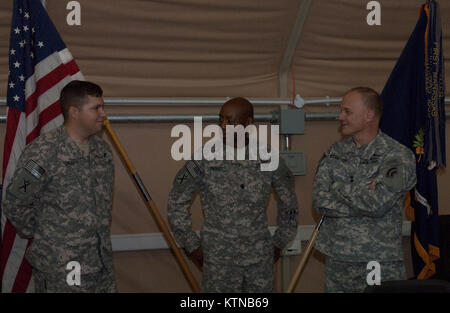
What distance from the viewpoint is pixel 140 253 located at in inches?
138

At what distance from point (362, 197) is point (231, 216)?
74 centimetres

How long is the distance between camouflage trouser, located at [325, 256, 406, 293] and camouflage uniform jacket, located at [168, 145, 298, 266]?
408 millimetres

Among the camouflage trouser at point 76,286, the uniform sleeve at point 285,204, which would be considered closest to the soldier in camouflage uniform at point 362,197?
the uniform sleeve at point 285,204

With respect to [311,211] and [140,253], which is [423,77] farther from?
[140,253]

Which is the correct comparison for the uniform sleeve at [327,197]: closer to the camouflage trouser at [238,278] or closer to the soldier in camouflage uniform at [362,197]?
the soldier in camouflage uniform at [362,197]

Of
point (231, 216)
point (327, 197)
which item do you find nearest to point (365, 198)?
point (327, 197)

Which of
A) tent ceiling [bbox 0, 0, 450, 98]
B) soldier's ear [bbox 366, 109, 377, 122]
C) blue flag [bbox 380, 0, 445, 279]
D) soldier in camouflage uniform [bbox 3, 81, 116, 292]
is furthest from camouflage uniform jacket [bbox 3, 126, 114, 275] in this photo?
blue flag [bbox 380, 0, 445, 279]

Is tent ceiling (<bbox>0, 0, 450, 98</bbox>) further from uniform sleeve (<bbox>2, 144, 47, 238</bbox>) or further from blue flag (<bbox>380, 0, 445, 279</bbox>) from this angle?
uniform sleeve (<bbox>2, 144, 47, 238</bbox>)

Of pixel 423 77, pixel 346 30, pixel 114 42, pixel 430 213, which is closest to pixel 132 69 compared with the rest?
pixel 114 42

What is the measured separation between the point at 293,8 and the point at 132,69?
3.88 ft

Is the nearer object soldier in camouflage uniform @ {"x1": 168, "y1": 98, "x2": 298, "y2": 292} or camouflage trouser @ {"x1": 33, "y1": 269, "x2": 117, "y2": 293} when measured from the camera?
camouflage trouser @ {"x1": 33, "y1": 269, "x2": 117, "y2": 293}

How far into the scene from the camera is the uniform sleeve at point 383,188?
2.26m

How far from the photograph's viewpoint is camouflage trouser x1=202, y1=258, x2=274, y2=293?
262 cm

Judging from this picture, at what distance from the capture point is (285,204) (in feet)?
9.20
